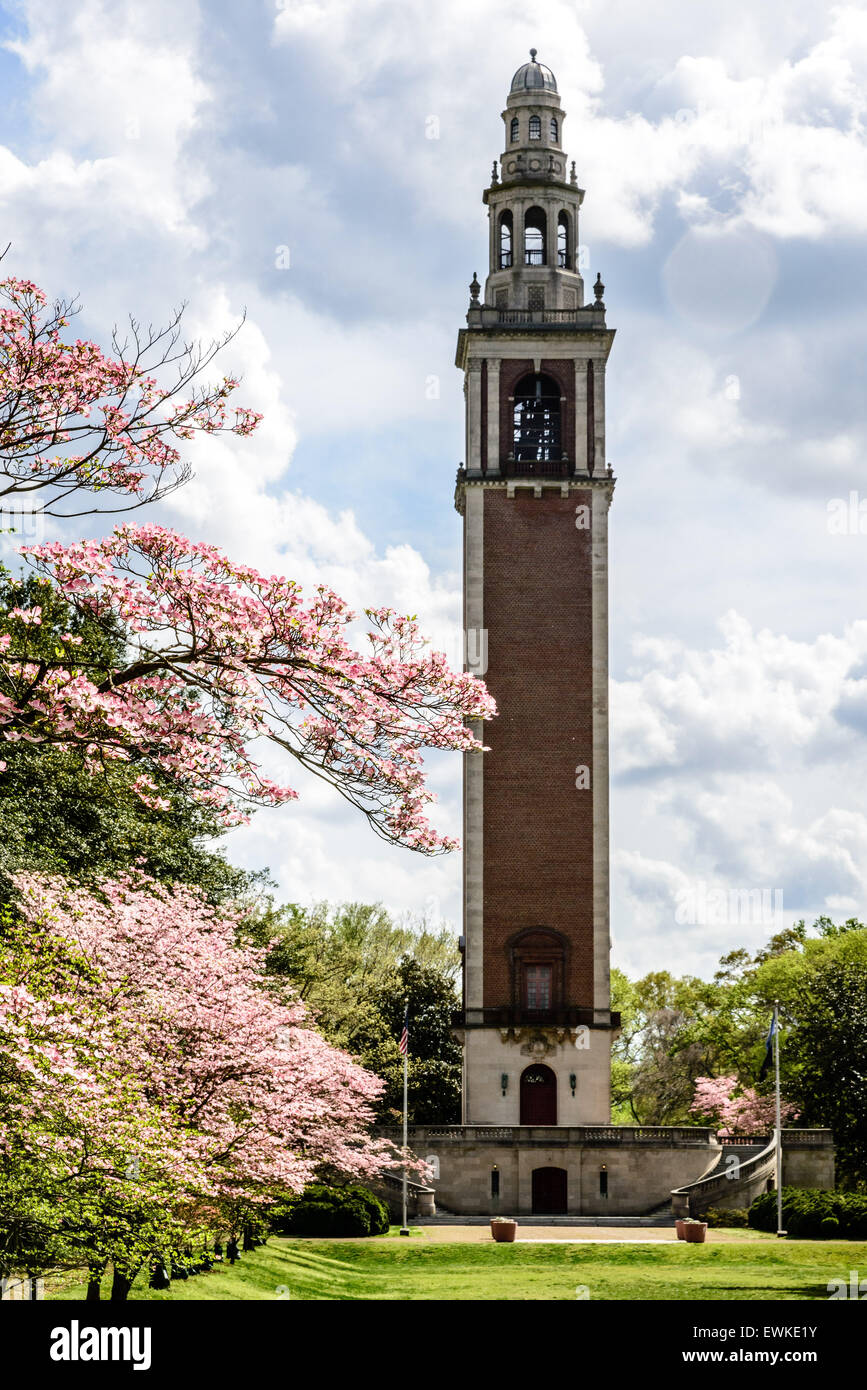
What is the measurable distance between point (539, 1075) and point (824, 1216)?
52.5ft

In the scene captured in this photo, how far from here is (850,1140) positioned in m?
32.8

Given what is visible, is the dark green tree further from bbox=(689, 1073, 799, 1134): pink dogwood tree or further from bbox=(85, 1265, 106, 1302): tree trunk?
bbox=(85, 1265, 106, 1302): tree trunk

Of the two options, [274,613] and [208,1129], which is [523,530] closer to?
[208,1129]

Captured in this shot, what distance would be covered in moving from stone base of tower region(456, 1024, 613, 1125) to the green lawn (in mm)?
14271

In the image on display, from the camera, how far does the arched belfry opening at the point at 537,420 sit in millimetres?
64500

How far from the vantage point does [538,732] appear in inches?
2420

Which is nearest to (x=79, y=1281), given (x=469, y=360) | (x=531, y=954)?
(x=531, y=954)

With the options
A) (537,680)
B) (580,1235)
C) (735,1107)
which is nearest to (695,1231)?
(580,1235)

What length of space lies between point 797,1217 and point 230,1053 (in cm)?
2448

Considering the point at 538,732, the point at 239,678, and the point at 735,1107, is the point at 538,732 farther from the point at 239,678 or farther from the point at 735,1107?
the point at 239,678

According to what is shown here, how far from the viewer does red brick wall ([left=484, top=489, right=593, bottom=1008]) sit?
60.3 metres

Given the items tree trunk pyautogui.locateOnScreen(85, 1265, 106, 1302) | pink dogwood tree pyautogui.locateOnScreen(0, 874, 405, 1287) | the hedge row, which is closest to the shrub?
pink dogwood tree pyautogui.locateOnScreen(0, 874, 405, 1287)

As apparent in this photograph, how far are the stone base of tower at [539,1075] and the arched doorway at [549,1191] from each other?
3.24 metres

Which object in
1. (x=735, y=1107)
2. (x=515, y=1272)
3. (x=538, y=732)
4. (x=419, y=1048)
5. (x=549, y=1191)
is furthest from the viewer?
(x=735, y=1107)
